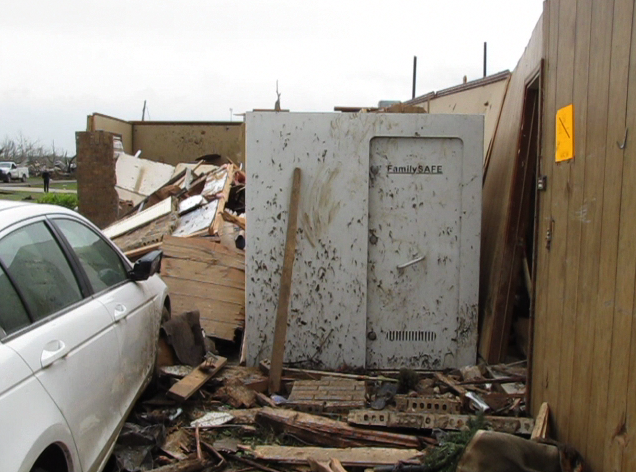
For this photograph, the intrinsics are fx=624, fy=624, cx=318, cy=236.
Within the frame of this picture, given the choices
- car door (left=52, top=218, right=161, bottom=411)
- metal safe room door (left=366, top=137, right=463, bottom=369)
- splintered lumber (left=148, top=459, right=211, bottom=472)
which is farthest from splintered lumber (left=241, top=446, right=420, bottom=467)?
metal safe room door (left=366, top=137, right=463, bottom=369)

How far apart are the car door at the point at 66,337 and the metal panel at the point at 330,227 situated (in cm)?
234

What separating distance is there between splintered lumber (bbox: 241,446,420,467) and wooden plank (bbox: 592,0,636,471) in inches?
54.8

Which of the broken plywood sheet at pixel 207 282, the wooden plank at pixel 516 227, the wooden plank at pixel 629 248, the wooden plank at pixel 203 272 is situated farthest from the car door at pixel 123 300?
the wooden plank at pixel 516 227

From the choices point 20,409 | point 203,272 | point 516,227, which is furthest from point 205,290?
point 20,409

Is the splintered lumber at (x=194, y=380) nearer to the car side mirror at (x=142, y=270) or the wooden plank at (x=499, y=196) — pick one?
the car side mirror at (x=142, y=270)

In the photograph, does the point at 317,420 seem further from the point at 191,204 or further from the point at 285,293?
the point at 191,204

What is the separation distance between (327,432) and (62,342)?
215cm

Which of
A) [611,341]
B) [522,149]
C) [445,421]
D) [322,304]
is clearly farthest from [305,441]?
[522,149]

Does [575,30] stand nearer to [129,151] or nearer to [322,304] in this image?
[322,304]

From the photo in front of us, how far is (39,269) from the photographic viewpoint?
3.16m

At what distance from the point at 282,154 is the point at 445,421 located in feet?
9.05

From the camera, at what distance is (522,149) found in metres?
5.34

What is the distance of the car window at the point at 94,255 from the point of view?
381cm

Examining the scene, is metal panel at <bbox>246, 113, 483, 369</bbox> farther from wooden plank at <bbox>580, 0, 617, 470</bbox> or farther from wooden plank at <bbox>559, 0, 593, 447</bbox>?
wooden plank at <bbox>580, 0, 617, 470</bbox>
